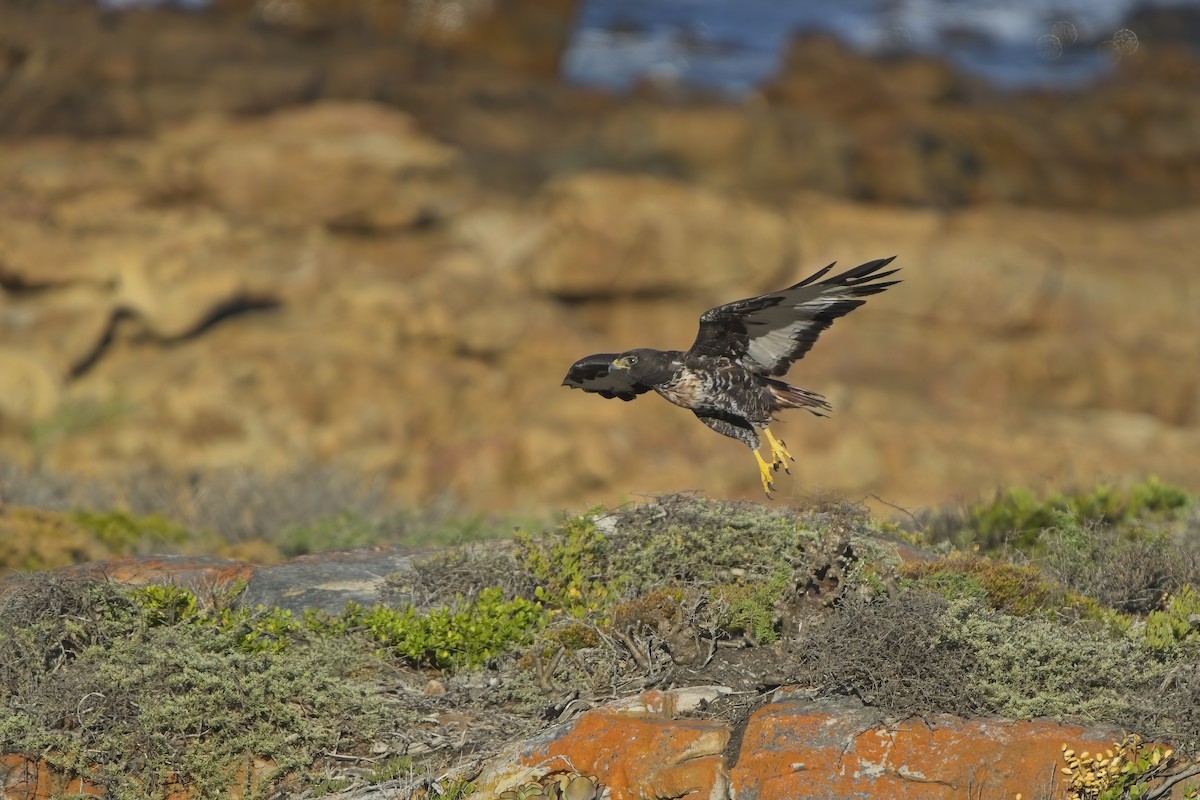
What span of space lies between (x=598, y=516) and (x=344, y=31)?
39503 mm

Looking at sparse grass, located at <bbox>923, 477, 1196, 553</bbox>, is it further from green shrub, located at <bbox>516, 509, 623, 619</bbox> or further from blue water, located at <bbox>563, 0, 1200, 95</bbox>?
blue water, located at <bbox>563, 0, 1200, 95</bbox>

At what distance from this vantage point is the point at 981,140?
3853cm

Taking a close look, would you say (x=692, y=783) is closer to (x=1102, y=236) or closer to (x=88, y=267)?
(x=88, y=267)

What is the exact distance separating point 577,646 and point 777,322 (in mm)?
2362

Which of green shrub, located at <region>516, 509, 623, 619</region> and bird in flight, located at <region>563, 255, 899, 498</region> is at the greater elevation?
bird in flight, located at <region>563, 255, 899, 498</region>

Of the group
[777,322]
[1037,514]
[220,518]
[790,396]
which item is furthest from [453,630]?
[220,518]

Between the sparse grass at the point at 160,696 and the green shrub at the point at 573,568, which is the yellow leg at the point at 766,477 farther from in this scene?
the sparse grass at the point at 160,696

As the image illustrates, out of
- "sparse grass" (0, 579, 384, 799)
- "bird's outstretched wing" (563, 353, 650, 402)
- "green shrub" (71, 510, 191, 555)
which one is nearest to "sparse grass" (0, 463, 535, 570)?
"green shrub" (71, 510, 191, 555)

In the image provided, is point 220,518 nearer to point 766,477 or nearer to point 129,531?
point 129,531

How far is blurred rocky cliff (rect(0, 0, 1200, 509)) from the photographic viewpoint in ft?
78.2

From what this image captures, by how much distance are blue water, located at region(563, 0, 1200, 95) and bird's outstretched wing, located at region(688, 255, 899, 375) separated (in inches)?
1868

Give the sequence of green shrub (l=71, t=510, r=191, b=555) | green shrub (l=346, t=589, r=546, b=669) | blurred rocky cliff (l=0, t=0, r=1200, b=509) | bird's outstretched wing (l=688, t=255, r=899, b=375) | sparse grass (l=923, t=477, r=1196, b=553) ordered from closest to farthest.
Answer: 1. green shrub (l=346, t=589, r=546, b=669)
2. bird's outstretched wing (l=688, t=255, r=899, b=375)
3. sparse grass (l=923, t=477, r=1196, b=553)
4. green shrub (l=71, t=510, r=191, b=555)
5. blurred rocky cliff (l=0, t=0, r=1200, b=509)

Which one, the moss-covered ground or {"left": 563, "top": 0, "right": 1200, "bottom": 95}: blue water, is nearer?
the moss-covered ground

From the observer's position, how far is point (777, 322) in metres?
8.77
